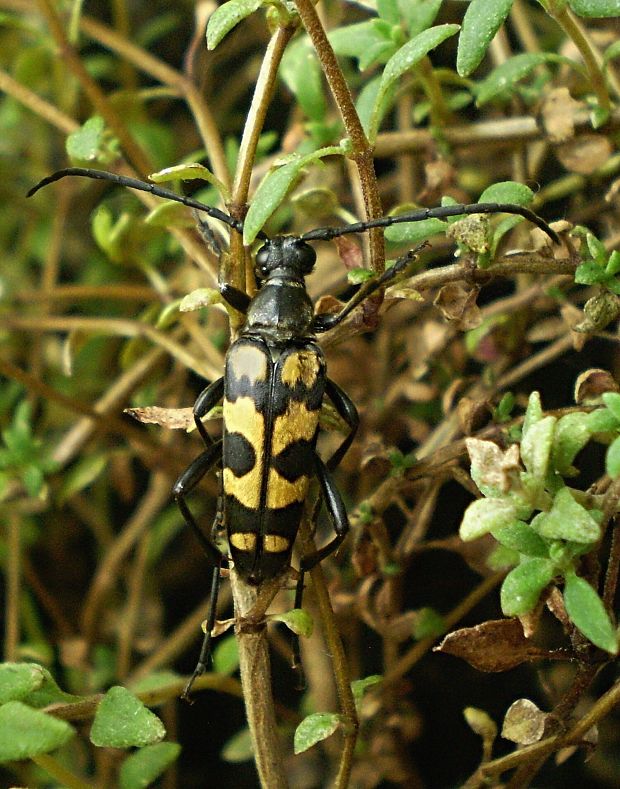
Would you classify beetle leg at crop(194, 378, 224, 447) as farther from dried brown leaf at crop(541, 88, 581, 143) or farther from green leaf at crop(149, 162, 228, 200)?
dried brown leaf at crop(541, 88, 581, 143)

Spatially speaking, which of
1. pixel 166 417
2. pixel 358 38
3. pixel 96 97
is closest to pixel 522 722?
pixel 166 417

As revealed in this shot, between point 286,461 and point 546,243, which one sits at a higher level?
point 546,243

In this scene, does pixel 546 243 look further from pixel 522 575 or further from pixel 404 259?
pixel 522 575

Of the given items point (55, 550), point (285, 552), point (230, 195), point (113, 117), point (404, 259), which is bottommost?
point (55, 550)

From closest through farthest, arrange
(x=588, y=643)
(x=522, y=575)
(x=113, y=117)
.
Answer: (x=522, y=575)
(x=588, y=643)
(x=113, y=117)

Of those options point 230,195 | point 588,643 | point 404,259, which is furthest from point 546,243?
point 588,643

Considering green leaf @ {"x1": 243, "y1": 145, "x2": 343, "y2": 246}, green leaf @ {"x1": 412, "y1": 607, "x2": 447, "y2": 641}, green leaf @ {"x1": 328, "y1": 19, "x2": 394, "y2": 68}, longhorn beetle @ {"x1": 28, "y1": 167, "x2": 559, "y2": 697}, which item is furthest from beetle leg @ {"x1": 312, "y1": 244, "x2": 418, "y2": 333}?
green leaf @ {"x1": 412, "y1": 607, "x2": 447, "y2": 641}
